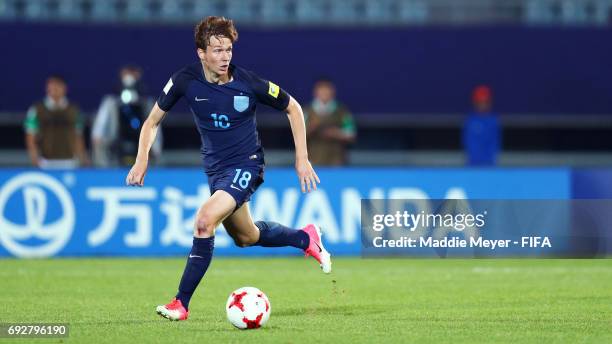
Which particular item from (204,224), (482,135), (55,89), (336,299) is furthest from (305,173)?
(482,135)

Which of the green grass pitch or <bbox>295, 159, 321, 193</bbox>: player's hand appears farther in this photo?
<bbox>295, 159, 321, 193</bbox>: player's hand

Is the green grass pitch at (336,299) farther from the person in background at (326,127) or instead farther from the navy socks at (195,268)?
the person in background at (326,127)

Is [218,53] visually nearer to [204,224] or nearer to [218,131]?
[218,131]

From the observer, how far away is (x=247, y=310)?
319 inches

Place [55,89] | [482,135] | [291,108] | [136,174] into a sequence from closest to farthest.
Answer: [136,174], [291,108], [55,89], [482,135]

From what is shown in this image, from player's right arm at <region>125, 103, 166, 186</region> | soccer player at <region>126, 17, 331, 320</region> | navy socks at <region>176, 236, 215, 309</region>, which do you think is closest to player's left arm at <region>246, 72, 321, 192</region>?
soccer player at <region>126, 17, 331, 320</region>

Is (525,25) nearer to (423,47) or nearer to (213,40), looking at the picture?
(423,47)

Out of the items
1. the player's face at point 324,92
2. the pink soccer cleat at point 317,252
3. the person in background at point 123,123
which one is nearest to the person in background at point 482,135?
the player's face at point 324,92

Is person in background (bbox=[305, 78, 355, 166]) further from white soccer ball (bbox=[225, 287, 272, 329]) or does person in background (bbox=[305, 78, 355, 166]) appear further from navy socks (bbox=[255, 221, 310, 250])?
white soccer ball (bbox=[225, 287, 272, 329])

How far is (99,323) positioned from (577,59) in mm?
12049

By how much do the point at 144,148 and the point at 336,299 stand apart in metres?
2.41

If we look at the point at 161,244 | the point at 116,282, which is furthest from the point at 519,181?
the point at 116,282

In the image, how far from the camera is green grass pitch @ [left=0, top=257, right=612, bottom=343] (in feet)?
26.0

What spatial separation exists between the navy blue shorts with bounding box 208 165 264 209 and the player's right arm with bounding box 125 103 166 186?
52 cm
